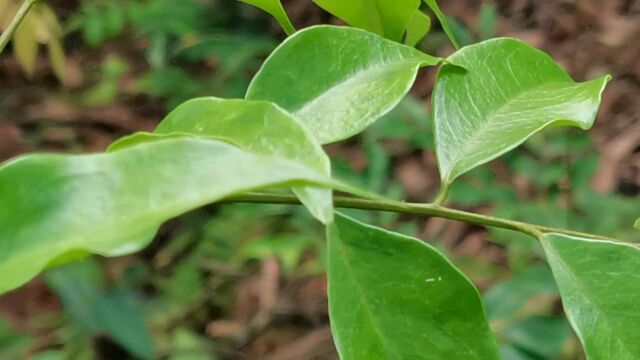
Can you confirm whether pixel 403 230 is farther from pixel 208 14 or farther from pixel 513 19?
pixel 513 19

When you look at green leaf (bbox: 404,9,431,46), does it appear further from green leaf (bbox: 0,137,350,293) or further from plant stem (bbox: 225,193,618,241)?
green leaf (bbox: 0,137,350,293)

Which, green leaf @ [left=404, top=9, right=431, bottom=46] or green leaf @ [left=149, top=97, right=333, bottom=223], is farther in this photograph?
green leaf @ [left=404, top=9, right=431, bottom=46]

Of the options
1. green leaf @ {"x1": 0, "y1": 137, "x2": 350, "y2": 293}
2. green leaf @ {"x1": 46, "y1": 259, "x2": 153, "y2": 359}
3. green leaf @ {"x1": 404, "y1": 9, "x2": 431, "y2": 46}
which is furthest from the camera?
green leaf @ {"x1": 46, "y1": 259, "x2": 153, "y2": 359}

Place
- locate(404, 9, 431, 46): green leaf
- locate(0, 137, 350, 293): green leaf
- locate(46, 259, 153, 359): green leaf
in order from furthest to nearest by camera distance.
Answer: locate(46, 259, 153, 359): green leaf
locate(404, 9, 431, 46): green leaf
locate(0, 137, 350, 293): green leaf

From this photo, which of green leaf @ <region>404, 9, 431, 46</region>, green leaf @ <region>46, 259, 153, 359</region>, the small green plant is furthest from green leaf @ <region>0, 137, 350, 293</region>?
green leaf @ <region>46, 259, 153, 359</region>

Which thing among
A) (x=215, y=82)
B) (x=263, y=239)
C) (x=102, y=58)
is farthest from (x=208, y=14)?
(x=263, y=239)

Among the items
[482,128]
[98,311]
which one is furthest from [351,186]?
[98,311]
